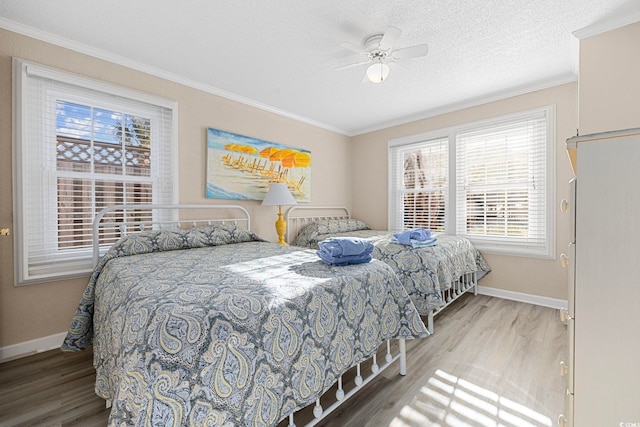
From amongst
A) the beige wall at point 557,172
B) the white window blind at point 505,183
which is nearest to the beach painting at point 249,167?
the beige wall at point 557,172

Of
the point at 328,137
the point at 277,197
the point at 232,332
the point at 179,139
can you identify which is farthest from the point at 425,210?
the point at 232,332

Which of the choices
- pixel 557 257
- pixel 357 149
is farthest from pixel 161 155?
pixel 557 257

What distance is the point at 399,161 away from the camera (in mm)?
4402

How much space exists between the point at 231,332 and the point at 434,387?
1451mm

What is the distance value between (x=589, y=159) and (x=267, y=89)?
9.88ft

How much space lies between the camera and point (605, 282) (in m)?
0.79

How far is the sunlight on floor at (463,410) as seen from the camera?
4.72ft

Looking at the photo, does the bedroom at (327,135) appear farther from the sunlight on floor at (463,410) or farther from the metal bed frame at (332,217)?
the sunlight on floor at (463,410)

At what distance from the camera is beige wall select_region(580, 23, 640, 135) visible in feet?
6.51

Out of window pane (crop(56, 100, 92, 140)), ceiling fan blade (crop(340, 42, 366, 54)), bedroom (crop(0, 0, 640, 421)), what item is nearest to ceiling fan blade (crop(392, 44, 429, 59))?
ceiling fan blade (crop(340, 42, 366, 54))

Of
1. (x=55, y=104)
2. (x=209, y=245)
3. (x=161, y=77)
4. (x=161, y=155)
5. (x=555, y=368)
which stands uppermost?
Result: (x=161, y=77)

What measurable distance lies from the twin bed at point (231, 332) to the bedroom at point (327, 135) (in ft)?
2.39

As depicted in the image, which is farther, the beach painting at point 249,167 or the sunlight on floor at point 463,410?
the beach painting at point 249,167

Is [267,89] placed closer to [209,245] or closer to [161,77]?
[161,77]
